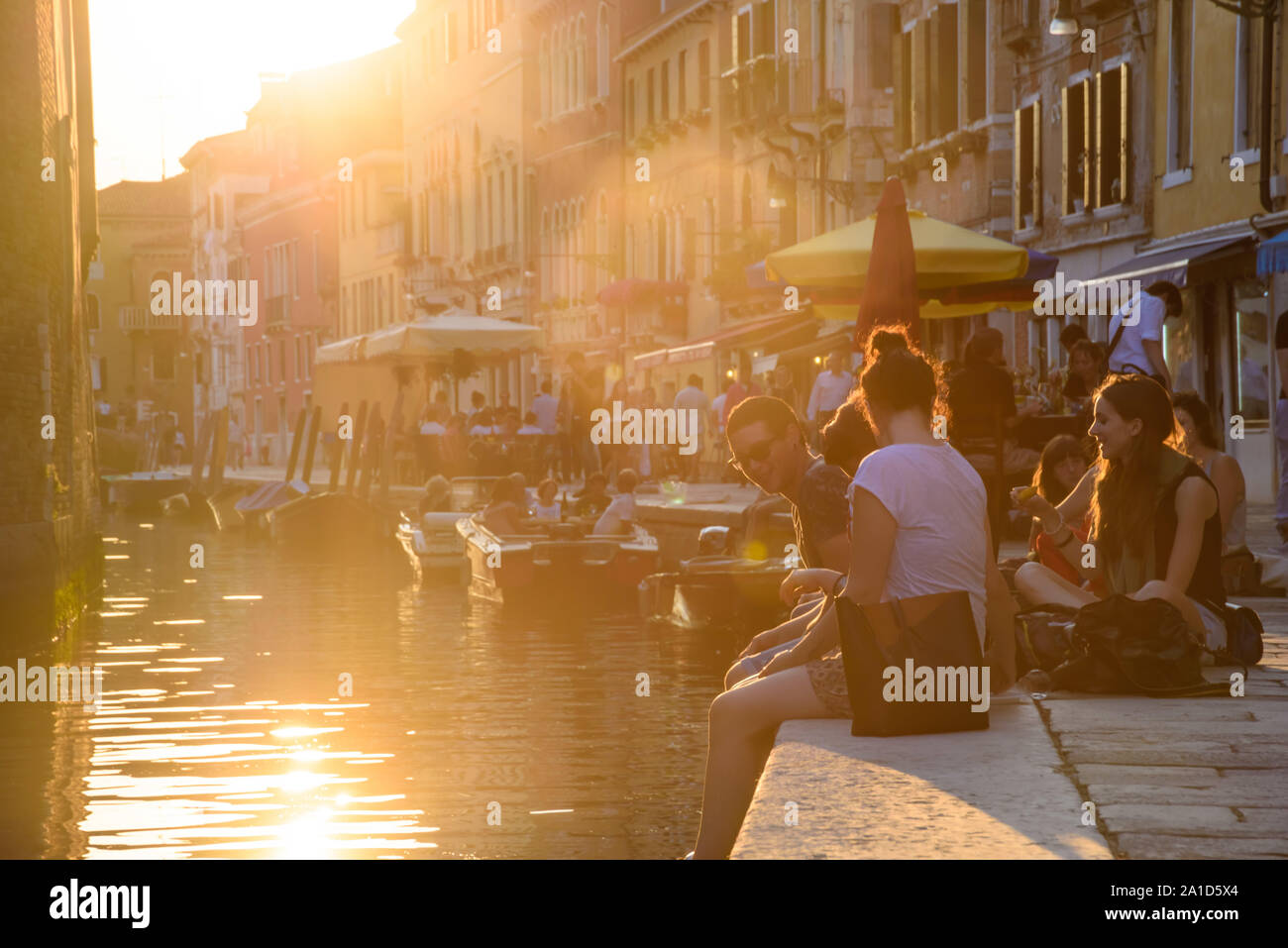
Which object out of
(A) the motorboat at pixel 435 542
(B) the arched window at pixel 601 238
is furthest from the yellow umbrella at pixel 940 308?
(B) the arched window at pixel 601 238

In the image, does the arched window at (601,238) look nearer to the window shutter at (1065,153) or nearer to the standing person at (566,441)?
the standing person at (566,441)

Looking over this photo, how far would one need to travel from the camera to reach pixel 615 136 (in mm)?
50688

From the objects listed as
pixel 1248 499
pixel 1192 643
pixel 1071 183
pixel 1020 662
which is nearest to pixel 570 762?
pixel 1020 662

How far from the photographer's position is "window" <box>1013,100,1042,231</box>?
98.3 feet

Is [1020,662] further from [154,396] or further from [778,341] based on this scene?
[154,396]

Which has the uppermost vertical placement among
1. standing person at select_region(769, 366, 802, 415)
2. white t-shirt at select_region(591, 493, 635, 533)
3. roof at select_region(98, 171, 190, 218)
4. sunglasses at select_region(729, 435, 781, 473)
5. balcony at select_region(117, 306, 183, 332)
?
roof at select_region(98, 171, 190, 218)

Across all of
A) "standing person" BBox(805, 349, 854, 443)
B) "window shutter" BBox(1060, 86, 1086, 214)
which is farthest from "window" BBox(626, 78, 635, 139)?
"standing person" BBox(805, 349, 854, 443)

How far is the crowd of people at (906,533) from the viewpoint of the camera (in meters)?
6.55

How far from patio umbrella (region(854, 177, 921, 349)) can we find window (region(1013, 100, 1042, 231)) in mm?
16990

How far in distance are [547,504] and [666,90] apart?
26.8m

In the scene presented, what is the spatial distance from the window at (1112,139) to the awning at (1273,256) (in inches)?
293

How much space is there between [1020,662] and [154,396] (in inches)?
3630

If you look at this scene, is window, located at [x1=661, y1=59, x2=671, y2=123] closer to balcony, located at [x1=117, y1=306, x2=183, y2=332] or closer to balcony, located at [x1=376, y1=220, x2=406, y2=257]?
balcony, located at [x1=376, y1=220, x2=406, y2=257]

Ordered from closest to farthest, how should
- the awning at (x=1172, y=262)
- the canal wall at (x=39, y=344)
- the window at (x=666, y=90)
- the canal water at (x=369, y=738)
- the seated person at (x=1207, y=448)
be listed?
1. the canal water at (x=369, y=738)
2. the seated person at (x=1207, y=448)
3. the canal wall at (x=39, y=344)
4. the awning at (x=1172, y=262)
5. the window at (x=666, y=90)
